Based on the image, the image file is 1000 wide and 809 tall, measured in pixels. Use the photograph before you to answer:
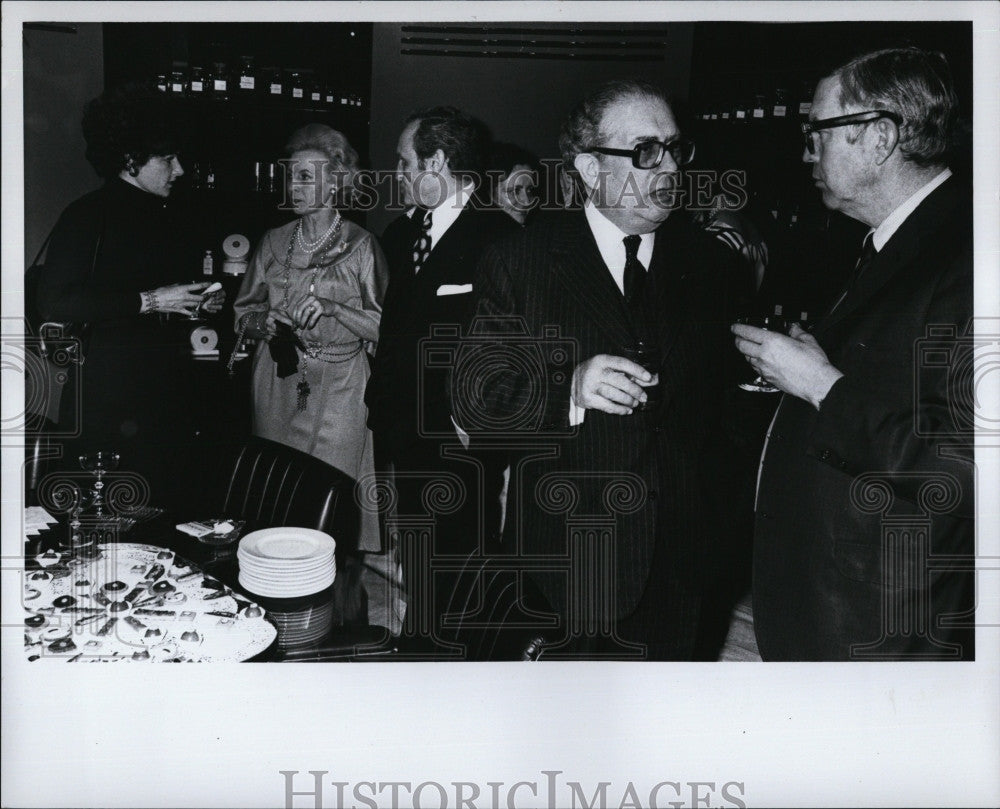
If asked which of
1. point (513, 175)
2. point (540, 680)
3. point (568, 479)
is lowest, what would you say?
point (540, 680)

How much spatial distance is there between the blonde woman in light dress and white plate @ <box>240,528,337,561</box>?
0.44ft

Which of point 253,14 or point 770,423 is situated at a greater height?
point 253,14

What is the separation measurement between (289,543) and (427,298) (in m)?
0.74

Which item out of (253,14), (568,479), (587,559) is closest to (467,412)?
(568,479)

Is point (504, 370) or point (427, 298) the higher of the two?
point (427, 298)

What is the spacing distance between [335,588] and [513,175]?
46.5 inches

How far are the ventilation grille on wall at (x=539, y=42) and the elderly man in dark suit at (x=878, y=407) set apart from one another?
1.61ft

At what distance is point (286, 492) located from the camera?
2.56 metres

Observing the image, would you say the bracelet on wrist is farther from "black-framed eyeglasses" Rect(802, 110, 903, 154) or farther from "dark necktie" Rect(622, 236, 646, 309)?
"black-framed eyeglasses" Rect(802, 110, 903, 154)

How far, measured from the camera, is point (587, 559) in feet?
8.43

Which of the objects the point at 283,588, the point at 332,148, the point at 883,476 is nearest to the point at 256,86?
the point at 332,148

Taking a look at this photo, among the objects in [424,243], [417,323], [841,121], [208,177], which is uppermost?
[841,121]

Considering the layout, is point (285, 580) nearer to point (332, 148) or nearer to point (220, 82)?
point (332, 148)

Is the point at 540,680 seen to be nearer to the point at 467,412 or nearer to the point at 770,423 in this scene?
the point at 467,412
